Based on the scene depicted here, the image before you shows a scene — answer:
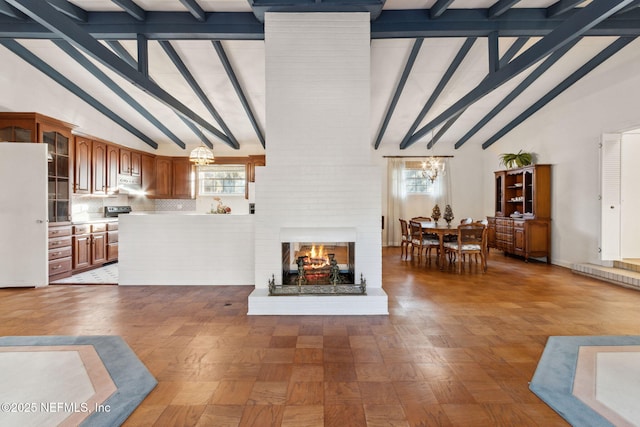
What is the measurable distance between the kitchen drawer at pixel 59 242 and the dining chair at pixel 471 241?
6.53m

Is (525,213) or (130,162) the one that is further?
(130,162)

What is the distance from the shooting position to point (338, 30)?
3.59 metres

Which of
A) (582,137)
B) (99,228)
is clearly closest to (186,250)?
(99,228)

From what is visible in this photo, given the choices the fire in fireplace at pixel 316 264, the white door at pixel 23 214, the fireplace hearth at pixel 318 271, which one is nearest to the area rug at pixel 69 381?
the fireplace hearth at pixel 318 271

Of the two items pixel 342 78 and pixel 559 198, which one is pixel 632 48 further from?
pixel 342 78

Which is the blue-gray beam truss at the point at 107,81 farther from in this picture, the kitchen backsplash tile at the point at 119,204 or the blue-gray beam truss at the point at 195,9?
the blue-gray beam truss at the point at 195,9

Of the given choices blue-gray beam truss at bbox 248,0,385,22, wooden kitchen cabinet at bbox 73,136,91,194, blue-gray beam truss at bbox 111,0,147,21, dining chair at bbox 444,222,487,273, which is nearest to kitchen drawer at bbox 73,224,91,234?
wooden kitchen cabinet at bbox 73,136,91,194

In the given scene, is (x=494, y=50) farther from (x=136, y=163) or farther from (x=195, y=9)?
(x=136, y=163)

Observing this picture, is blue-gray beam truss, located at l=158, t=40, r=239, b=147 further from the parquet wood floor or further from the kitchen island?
the parquet wood floor

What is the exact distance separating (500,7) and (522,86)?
230 cm

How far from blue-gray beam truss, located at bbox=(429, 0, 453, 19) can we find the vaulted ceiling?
0.02 m

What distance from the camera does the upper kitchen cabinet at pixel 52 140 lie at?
441 cm

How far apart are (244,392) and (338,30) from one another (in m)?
3.85

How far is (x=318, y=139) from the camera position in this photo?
141 inches
